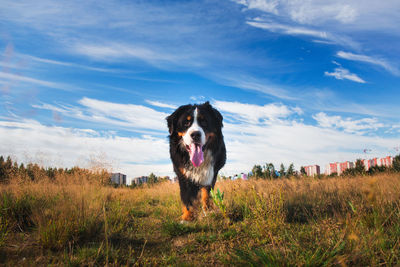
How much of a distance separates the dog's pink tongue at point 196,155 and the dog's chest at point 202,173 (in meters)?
0.16

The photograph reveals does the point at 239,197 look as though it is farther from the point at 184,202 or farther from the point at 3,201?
the point at 3,201

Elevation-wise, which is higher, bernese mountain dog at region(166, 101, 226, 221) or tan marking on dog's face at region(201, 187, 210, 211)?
bernese mountain dog at region(166, 101, 226, 221)

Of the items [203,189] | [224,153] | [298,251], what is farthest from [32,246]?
[224,153]

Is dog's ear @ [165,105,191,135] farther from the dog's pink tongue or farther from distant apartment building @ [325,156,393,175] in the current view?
distant apartment building @ [325,156,393,175]

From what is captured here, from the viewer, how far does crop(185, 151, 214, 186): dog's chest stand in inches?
180

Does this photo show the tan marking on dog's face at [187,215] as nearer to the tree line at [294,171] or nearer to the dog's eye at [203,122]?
the dog's eye at [203,122]

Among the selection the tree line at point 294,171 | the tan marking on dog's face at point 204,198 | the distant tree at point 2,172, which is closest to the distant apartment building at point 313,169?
the tree line at point 294,171

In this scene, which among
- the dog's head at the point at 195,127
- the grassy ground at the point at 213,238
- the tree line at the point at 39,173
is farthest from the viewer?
the tree line at the point at 39,173

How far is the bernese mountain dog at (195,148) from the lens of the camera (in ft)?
14.4

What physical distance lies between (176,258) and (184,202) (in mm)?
1762

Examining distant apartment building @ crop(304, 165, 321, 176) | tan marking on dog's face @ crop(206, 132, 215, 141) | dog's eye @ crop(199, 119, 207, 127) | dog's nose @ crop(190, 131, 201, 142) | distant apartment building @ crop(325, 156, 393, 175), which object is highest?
dog's eye @ crop(199, 119, 207, 127)

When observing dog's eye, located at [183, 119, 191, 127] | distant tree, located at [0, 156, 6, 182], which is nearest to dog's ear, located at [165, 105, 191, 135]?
dog's eye, located at [183, 119, 191, 127]

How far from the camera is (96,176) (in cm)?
765

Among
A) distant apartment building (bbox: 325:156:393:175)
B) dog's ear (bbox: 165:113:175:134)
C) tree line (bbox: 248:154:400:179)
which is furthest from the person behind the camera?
distant apartment building (bbox: 325:156:393:175)
